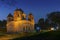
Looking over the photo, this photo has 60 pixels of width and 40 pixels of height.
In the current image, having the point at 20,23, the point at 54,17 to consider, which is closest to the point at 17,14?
the point at 20,23

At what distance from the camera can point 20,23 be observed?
2544 inches

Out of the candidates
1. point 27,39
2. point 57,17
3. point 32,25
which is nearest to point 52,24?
point 57,17

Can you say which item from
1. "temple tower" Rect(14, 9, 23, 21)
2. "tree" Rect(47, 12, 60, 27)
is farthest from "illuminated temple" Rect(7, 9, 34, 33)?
"tree" Rect(47, 12, 60, 27)

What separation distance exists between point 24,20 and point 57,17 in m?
17.0

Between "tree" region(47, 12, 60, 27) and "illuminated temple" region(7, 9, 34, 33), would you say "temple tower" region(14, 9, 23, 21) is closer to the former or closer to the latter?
"illuminated temple" region(7, 9, 34, 33)

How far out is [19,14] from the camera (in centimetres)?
6725

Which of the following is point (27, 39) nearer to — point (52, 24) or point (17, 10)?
point (17, 10)

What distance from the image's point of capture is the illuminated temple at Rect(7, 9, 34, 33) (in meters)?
63.7

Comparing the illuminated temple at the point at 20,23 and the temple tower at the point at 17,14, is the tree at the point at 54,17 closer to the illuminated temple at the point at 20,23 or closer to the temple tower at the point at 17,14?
the illuminated temple at the point at 20,23

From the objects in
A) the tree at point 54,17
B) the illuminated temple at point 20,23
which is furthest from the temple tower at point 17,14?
the tree at point 54,17

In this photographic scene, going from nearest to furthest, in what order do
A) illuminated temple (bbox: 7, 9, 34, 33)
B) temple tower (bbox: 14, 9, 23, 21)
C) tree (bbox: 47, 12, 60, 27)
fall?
illuminated temple (bbox: 7, 9, 34, 33)
temple tower (bbox: 14, 9, 23, 21)
tree (bbox: 47, 12, 60, 27)

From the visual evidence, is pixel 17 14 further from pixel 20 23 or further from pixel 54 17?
pixel 54 17

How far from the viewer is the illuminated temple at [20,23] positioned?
63700 mm

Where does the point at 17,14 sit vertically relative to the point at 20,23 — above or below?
above
